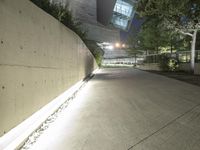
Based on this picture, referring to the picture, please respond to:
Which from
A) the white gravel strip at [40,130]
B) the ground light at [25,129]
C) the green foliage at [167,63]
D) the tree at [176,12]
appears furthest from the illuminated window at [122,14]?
the ground light at [25,129]

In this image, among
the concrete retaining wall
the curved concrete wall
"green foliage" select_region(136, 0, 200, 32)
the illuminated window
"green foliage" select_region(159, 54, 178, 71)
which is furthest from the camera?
the illuminated window

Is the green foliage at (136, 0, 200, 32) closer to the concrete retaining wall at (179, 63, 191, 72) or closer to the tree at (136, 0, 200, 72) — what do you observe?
the tree at (136, 0, 200, 72)

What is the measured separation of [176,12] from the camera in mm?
17188

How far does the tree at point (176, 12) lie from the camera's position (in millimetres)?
16734

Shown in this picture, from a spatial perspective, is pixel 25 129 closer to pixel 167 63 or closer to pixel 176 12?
pixel 176 12

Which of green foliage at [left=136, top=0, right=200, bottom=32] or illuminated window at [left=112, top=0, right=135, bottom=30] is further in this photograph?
illuminated window at [left=112, top=0, right=135, bottom=30]

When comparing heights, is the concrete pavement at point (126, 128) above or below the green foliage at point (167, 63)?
below

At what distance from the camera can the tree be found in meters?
16.7

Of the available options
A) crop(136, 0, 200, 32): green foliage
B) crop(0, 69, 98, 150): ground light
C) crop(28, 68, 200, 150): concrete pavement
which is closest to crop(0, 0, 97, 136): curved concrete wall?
crop(0, 69, 98, 150): ground light

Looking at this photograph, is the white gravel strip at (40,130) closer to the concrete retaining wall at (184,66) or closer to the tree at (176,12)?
the tree at (176,12)

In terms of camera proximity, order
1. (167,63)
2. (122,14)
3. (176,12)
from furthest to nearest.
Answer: (122,14) → (167,63) → (176,12)

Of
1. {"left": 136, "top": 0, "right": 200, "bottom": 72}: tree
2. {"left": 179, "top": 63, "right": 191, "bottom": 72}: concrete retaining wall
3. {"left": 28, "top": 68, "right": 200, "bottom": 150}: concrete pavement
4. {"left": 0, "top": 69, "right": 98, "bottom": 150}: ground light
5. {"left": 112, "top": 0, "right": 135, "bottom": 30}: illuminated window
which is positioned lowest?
{"left": 28, "top": 68, "right": 200, "bottom": 150}: concrete pavement

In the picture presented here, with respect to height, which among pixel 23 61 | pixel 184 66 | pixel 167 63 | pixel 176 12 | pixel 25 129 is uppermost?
pixel 176 12

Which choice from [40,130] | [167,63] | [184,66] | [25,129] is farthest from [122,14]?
[25,129]
